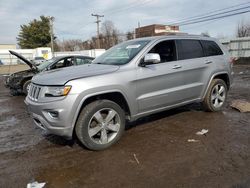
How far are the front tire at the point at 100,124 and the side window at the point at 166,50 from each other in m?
1.55

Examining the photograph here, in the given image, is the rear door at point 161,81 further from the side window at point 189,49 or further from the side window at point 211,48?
the side window at point 211,48

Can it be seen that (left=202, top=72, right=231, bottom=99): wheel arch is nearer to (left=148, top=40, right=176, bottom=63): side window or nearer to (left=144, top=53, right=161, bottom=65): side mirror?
(left=148, top=40, right=176, bottom=63): side window

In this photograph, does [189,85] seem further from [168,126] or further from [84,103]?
[84,103]

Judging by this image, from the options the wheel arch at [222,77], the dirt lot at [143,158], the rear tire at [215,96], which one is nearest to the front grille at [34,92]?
the dirt lot at [143,158]

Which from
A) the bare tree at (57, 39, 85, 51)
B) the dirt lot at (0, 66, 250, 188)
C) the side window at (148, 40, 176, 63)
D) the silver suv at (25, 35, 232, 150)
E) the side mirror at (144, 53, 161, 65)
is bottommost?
the dirt lot at (0, 66, 250, 188)

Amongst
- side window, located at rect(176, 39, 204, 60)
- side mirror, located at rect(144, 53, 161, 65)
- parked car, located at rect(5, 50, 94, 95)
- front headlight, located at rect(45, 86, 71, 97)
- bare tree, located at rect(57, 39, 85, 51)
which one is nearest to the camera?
front headlight, located at rect(45, 86, 71, 97)

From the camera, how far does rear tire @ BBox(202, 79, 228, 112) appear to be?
618 cm

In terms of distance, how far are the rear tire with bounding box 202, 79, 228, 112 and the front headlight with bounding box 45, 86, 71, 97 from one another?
12.0ft

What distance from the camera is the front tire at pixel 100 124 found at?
4074 millimetres

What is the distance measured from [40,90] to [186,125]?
3.11 metres

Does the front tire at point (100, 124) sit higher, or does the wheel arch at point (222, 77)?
the wheel arch at point (222, 77)

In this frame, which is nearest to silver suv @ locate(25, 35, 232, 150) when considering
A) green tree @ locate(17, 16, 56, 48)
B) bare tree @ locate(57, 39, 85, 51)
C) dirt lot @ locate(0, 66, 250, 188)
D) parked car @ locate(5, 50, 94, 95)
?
dirt lot @ locate(0, 66, 250, 188)

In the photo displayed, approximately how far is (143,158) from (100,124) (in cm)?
91

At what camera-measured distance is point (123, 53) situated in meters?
5.18
